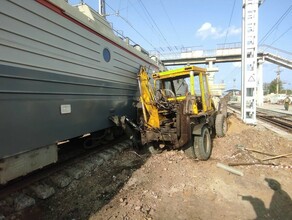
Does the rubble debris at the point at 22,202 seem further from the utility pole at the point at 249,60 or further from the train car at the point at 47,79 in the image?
the utility pole at the point at 249,60

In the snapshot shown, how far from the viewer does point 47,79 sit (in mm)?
4234

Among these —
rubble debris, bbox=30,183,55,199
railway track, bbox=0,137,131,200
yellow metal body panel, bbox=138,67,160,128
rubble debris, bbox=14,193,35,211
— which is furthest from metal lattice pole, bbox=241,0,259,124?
rubble debris, bbox=14,193,35,211

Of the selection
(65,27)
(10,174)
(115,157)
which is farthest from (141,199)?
(65,27)

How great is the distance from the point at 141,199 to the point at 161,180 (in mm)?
918

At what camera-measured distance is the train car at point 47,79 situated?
3.56 metres

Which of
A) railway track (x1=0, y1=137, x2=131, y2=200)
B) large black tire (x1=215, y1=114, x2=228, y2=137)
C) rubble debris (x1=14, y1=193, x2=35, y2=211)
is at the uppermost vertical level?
large black tire (x1=215, y1=114, x2=228, y2=137)

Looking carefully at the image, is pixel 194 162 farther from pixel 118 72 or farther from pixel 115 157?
pixel 118 72

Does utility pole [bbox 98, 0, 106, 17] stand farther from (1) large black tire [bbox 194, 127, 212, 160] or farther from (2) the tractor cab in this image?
(1) large black tire [bbox 194, 127, 212, 160]

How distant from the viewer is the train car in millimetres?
3561

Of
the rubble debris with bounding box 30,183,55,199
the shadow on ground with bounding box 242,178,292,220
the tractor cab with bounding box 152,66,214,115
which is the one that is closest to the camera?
the shadow on ground with bounding box 242,178,292,220

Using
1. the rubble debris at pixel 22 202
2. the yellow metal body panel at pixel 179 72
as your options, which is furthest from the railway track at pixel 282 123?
the rubble debris at pixel 22 202

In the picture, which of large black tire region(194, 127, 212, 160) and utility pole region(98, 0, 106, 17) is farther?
utility pole region(98, 0, 106, 17)

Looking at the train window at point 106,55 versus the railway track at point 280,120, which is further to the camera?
the railway track at point 280,120

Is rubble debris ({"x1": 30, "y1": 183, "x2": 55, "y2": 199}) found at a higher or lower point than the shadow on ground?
higher
